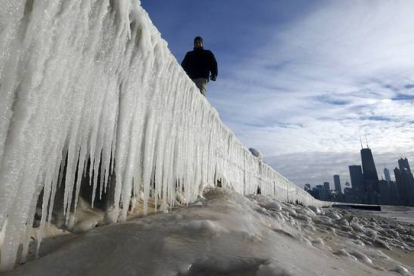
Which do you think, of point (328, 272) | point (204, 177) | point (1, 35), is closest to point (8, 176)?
point (1, 35)

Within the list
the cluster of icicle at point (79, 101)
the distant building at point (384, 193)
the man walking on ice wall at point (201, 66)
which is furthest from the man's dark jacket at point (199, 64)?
the distant building at point (384, 193)

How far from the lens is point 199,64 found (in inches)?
195

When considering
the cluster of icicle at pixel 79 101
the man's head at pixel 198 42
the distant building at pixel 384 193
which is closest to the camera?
the cluster of icicle at pixel 79 101

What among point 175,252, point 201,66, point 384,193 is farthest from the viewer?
point 384,193

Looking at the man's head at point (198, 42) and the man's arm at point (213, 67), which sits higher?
the man's head at point (198, 42)

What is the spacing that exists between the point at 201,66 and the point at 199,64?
6 cm

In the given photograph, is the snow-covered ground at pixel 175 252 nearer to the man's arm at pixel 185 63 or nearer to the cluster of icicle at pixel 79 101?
the cluster of icicle at pixel 79 101

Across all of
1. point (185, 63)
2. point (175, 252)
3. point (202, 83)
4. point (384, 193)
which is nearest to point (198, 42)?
point (185, 63)

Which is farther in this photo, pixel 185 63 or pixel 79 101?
pixel 185 63

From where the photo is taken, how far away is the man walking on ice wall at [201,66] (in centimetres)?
493

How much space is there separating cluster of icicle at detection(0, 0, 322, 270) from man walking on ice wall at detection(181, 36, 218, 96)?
265 cm

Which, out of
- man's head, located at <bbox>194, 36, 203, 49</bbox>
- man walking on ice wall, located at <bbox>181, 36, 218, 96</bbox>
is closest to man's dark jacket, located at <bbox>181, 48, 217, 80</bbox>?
man walking on ice wall, located at <bbox>181, 36, 218, 96</bbox>

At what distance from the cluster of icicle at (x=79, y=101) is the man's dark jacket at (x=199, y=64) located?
2.66m

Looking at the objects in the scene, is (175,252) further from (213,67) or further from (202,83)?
(213,67)
